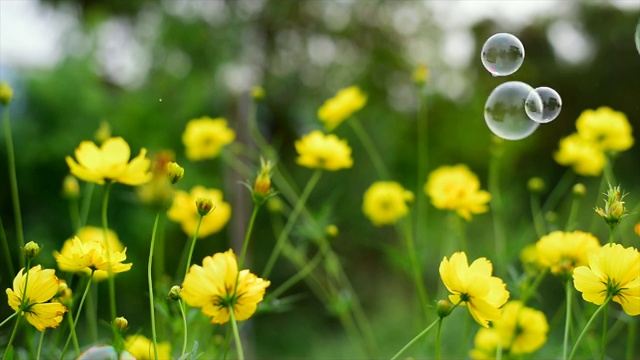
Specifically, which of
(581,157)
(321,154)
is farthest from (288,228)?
Result: (581,157)

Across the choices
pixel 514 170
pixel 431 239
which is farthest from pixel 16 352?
pixel 514 170

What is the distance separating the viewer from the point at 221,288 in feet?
1.65

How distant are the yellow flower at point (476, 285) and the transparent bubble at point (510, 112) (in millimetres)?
446

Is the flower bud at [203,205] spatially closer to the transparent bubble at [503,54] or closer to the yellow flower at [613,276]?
the yellow flower at [613,276]

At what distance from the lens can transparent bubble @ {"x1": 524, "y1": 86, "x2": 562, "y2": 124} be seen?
3.02ft

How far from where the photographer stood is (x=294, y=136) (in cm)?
438

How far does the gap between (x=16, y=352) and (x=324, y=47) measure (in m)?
3.36

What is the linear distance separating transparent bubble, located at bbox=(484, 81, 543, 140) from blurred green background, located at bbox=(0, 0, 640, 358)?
1.71m

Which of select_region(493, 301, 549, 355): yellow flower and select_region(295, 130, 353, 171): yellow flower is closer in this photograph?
select_region(493, 301, 549, 355): yellow flower

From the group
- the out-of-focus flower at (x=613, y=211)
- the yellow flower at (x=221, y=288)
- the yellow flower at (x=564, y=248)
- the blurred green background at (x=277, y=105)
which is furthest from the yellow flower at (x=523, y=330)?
the blurred green background at (x=277, y=105)

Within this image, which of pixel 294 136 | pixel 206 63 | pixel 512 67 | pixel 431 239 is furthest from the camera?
pixel 294 136

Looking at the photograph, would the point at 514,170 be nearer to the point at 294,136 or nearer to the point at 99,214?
the point at 294,136

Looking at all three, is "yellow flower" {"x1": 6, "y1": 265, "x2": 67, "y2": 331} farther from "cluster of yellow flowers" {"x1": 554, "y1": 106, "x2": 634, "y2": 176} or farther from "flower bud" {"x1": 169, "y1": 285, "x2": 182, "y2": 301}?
"cluster of yellow flowers" {"x1": 554, "y1": 106, "x2": 634, "y2": 176}

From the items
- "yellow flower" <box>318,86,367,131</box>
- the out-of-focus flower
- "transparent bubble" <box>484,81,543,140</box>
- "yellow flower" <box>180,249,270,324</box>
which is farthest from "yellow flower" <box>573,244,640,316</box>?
"yellow flower" <box>318,86,367,131</box>
